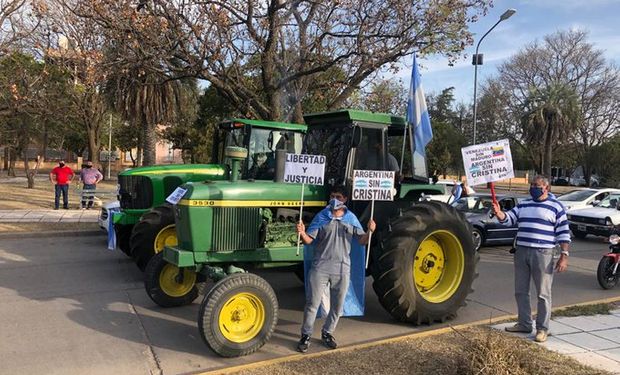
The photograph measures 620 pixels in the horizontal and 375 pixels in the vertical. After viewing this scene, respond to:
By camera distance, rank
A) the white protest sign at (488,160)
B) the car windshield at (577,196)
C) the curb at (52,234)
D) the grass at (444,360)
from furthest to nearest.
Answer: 1. the car windshield at (577,196)
2. the curb at (52,234)
3. the white protest sign at (488,160)
4. the grass at (444,360)

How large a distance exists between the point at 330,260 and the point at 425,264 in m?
1.89

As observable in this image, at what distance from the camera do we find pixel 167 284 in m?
6.74

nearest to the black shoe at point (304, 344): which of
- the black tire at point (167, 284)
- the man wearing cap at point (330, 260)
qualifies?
the man wearing cap at point (330, 260)

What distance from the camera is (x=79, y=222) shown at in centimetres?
1425

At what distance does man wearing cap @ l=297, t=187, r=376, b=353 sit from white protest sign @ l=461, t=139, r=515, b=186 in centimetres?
142

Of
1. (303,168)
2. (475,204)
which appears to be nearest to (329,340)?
(303,168)

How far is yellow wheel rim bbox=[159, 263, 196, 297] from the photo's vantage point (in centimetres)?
671

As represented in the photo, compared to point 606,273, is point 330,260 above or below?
above

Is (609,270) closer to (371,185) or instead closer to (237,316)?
(371,185)

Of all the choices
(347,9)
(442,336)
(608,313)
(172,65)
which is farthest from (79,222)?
(608,313)

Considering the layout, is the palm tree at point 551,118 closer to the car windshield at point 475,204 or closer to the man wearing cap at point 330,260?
the car windshield at point 475,204

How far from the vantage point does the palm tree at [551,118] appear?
4044 cm

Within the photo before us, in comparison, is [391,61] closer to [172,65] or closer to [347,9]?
[347,9]

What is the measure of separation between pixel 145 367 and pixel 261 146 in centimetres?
482
